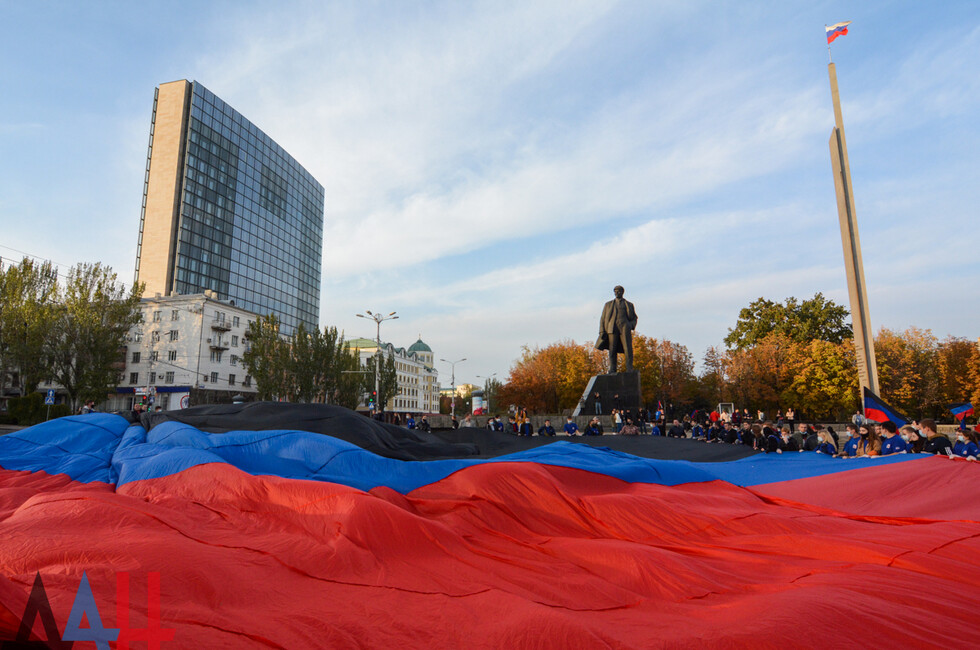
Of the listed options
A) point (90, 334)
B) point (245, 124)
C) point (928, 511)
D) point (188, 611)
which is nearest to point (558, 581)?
point (188, 611)

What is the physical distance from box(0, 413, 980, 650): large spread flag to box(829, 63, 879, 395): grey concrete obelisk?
12564 millimetres

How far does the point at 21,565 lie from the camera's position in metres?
3.25

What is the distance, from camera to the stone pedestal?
73.2 ft

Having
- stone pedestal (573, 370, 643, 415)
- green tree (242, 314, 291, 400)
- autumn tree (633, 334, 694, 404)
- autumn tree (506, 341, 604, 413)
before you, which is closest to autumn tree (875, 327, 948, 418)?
autumn tree (633, 334, 694, 404)

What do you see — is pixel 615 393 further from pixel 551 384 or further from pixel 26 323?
pixel 26 323

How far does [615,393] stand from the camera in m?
22.5

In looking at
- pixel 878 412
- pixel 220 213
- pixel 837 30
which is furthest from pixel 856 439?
pixel 220 213

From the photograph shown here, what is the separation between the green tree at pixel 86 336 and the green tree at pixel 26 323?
862mm

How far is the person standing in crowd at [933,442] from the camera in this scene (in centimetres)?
862

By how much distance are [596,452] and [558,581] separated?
5.82 m

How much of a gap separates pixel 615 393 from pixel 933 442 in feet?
45.6

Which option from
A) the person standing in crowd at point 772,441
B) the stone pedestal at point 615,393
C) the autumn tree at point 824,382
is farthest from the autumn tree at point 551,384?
the person standing in crowd at point 772,441

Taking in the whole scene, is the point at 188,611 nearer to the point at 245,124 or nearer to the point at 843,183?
the point at 843,183

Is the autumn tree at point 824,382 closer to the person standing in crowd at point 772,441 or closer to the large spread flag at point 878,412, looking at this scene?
the large spread flag at point 878,412
